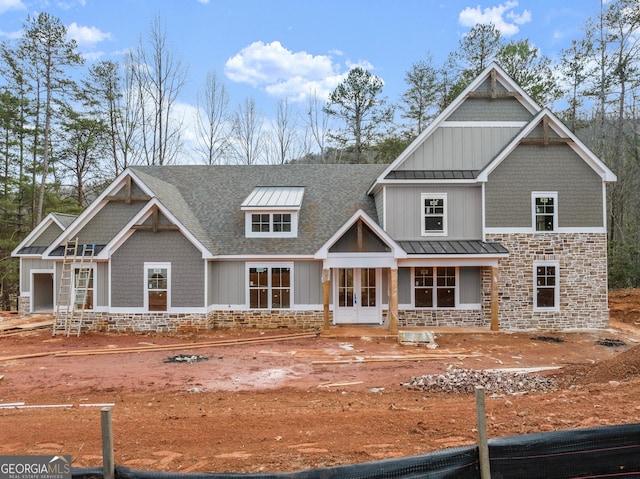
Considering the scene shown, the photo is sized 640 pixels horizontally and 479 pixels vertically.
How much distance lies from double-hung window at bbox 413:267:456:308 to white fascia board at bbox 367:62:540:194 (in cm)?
392

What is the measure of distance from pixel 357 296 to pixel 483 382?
747 cm

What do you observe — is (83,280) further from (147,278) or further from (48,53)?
(48,53)

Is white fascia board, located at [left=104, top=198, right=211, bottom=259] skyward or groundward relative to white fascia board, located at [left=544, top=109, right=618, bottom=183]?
groundward

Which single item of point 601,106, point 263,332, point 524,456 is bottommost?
point 263,332

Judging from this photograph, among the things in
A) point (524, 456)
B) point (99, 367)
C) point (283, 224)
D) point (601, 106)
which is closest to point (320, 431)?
point (524, 456)

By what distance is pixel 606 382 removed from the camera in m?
7.88

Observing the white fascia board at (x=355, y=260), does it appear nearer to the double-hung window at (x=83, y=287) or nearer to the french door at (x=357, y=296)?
the french door at (x=357, y=296)

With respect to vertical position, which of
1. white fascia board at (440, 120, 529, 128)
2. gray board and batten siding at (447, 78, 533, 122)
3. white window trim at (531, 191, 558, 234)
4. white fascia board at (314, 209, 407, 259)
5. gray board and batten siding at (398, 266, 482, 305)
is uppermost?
gray board and batten siding at (447, 78, 533, 122)

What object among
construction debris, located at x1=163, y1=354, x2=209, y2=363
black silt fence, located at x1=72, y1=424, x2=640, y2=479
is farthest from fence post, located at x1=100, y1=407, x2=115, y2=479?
construction debris, located at x1=163, y1=354, x2=209, y2=363

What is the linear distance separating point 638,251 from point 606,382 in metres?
19.6

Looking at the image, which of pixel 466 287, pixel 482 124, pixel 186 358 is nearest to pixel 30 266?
pixel 186 358

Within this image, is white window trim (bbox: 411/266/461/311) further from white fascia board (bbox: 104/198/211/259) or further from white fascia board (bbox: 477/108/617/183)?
white fascia board (bbox: 104/198/211/259)

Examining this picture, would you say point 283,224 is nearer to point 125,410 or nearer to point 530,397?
point 125,410

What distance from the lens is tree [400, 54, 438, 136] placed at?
97.1ft
